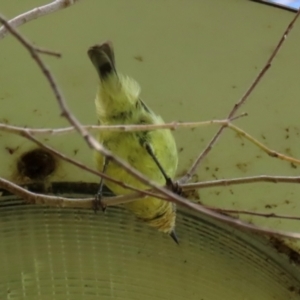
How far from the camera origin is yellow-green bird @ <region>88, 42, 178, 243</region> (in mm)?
1190

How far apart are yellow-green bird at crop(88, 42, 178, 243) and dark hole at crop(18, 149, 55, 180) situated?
3.3 inches

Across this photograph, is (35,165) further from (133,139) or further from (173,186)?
(173,186)

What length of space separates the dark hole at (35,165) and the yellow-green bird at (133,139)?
83mm

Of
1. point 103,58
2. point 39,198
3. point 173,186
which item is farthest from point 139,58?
point 39,198

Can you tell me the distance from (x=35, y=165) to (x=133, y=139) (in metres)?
0.18

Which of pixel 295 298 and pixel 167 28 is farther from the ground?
pixel 167 28

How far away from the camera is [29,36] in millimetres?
1177

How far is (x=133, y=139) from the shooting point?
1262 millimetres

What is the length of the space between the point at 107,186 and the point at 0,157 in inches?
8.1

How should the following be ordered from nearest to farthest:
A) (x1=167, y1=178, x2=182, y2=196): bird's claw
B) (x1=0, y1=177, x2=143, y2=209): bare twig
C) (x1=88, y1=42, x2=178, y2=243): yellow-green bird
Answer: (x1=0, y1=177, x2=143, y2=209): bare twig → (x1=167, y1=178, x2=182, y2=196): bird's claw → (x1=88, y1=42, x2=178, y2=243): yellow-green bird

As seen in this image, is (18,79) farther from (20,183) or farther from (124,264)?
(124,264)

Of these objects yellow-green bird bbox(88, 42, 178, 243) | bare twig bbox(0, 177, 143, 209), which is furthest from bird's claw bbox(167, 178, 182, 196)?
bare twig bbox(0, 177, 143, 209)

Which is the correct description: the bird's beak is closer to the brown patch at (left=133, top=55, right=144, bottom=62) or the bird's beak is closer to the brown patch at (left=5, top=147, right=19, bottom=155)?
the brown patch at (left=133, top=55, right=144, bottom=62)

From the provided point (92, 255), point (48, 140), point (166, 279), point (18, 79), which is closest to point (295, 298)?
point (166, 279)
